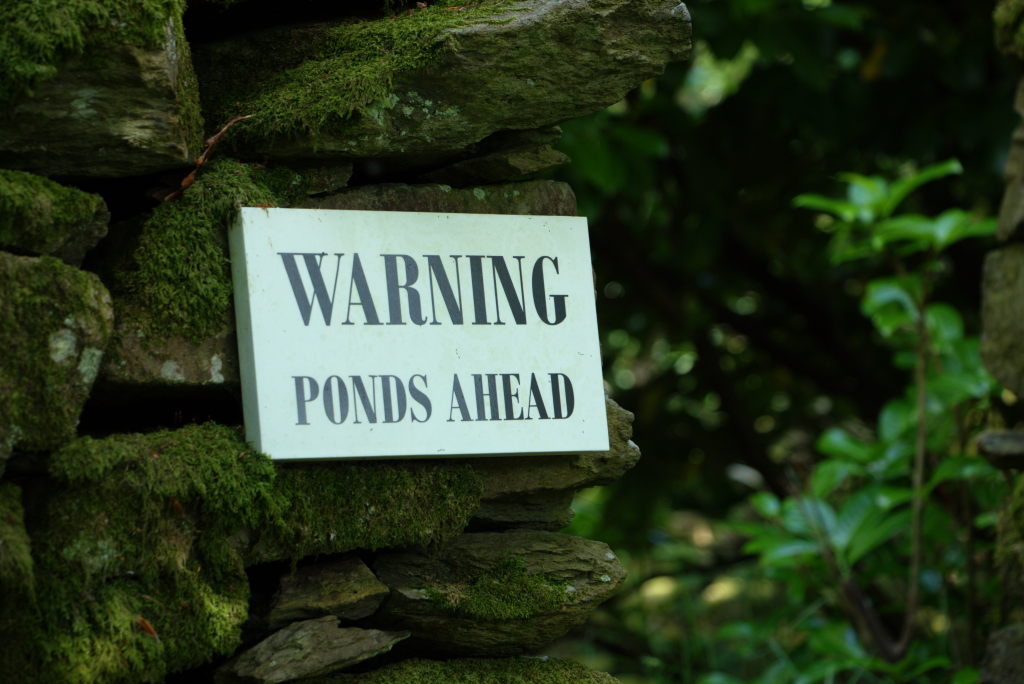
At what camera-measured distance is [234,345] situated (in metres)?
1.70

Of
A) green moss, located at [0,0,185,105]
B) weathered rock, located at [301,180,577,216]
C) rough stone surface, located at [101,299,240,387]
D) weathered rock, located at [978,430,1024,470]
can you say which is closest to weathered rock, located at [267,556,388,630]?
rough stone surface, located at [101,299,240,387]

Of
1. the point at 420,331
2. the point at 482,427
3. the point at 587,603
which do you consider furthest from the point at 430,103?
the point at 587,603

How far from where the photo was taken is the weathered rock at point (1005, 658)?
269 centimetres

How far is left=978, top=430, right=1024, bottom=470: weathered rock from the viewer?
272cm

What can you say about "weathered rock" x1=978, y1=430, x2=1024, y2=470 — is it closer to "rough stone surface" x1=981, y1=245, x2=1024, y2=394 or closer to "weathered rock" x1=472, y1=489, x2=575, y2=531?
"rough stone surface" x1=981, y1=245, x2=1024, y2=394

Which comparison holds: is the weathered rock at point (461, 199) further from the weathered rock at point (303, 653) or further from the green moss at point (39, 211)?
the weathered rock at point (303, 653)

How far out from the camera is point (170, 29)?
1.66m

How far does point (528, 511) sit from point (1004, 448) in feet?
4.58

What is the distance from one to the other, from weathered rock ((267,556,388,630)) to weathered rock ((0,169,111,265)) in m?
0.56

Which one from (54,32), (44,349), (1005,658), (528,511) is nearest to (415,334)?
(528,511)

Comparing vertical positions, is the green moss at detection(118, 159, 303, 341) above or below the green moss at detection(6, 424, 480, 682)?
above

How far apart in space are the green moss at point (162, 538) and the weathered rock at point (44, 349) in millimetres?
48

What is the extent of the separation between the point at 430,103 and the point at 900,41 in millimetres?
2853

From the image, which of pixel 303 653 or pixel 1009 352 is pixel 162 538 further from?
pixel 1009 352
